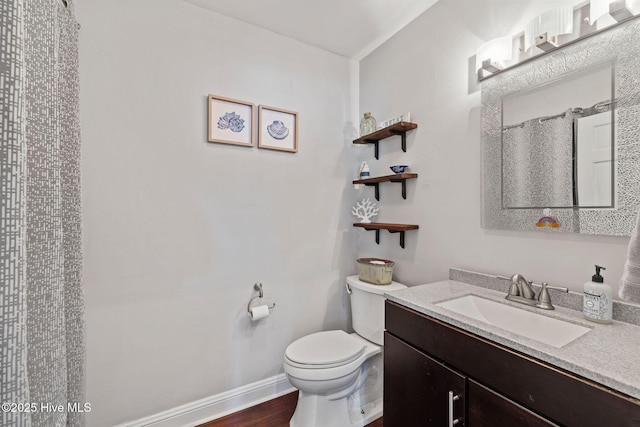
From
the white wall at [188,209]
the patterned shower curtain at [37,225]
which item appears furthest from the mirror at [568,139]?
the patterned shower curtain at [37,225]

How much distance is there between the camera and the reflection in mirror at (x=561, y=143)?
3.30 ft

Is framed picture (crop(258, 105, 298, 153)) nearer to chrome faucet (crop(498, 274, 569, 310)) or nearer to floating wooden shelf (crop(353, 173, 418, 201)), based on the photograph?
floating wooden shelf (crop(353, 173, 418, 201))

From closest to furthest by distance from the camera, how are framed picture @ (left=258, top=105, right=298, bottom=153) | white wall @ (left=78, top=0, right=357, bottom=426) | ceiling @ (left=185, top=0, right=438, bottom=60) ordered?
white wall @ (left=78, top=0, right=357, bottom=426), ceiling @ (left=185, top=0, right=438, bottom=60), framed picture @ (left=258, top=105, right=298, bottom=153)

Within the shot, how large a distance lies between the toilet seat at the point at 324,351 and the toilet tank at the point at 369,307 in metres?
0.10

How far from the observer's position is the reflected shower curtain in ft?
3.62

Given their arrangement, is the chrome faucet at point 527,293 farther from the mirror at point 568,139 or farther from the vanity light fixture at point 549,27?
the vanity light fixture at point 549,27

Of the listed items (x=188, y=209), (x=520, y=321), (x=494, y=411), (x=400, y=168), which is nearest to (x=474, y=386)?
(x=494, y=411)

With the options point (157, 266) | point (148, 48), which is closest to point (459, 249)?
point (157, 266)

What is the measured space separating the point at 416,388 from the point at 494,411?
1.03 ft

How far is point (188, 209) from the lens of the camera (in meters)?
1.62

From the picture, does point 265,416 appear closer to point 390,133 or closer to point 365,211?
point 365,211

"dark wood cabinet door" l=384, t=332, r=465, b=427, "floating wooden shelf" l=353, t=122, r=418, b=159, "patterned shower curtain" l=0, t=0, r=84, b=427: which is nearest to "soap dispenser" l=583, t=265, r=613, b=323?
"dark wood cabinet door" l=384, t=332, r=465, b=427

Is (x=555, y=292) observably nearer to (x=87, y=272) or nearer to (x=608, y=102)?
(x=608, y=102)

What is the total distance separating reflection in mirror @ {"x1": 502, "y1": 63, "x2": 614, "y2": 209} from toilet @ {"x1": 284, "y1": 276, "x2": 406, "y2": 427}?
2.84ft
